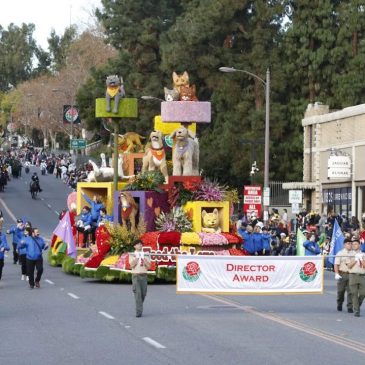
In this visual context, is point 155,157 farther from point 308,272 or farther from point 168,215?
point 308,272

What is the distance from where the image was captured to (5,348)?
59.0 ft

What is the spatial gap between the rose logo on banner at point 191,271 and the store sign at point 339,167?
1181 inches

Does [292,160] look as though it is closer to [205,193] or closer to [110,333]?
[205,193]

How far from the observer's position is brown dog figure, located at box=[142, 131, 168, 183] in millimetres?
35875

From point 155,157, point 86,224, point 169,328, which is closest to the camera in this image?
point 169,328

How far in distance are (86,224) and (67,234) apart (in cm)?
173

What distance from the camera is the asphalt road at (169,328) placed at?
17078 millimetres

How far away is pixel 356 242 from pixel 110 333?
6.93 metres

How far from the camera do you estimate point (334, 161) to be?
5453cm

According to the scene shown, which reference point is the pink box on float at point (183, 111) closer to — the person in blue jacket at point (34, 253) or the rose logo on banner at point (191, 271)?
the person in blue jacket at point (34, 253)

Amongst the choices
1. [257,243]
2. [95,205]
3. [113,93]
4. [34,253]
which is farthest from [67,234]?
[34,253]

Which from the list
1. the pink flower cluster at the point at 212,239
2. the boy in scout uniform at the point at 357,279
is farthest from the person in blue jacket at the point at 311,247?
the boy in scout uniform at the point at 357,279

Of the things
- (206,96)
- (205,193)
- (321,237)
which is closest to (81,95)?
(206,96)

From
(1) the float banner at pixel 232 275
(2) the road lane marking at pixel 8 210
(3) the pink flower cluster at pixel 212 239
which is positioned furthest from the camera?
(2) the road lane marking at pixel 8 210
